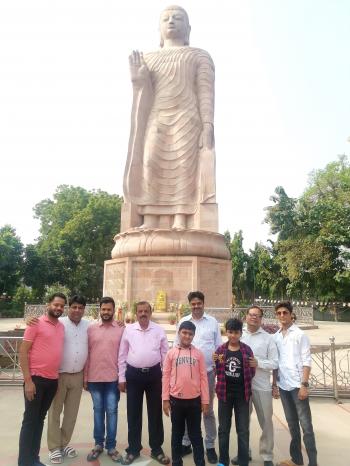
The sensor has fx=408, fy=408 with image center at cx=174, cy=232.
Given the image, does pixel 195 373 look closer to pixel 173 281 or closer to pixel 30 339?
pixel 30 339

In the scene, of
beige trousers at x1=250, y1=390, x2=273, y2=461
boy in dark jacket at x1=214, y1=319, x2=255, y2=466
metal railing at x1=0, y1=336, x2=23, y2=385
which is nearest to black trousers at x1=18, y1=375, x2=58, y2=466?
boy in dark jacket at x1=214, y1=319, x2=255, y2=466

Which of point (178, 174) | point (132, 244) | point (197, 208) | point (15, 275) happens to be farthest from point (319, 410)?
point (15, 275)

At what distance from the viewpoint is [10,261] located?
2759 centimetres

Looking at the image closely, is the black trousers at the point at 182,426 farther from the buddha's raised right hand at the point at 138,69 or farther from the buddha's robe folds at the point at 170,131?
the buddha's raised right hand at the point at 138,69

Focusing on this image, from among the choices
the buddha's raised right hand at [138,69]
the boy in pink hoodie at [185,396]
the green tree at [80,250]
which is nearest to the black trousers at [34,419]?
the boy in pink hoodie at [185,396]

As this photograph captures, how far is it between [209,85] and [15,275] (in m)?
19.6

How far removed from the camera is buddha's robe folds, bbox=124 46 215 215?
1545cm

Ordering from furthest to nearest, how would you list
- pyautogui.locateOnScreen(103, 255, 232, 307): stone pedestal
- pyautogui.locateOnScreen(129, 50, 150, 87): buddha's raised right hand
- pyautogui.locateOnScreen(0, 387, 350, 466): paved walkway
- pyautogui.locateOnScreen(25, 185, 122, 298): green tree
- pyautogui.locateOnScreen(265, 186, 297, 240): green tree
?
pyautogui.locateOnScreen(25, 185, 122, 298): green tree
pyautogui.locateOnScreen(265, 186, 297, 240): green tree
pyautogui.locateOnScreen(129, 50, 150, 87): buddha's raised right hand
pyautogui.locateOnScreen(103, 255, 232, 307): stone pedestal
pyautogui.locateOnScreen(0, 387, 350, 466): paved walkway

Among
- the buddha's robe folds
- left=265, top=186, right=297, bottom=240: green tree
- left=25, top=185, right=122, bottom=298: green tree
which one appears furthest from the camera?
left=25, top=185, right=122, bottom=298: green tree

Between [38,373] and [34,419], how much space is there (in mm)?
388

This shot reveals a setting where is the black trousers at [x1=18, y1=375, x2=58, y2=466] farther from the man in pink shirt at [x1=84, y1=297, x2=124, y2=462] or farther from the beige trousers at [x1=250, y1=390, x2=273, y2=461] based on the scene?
the beige trousers at [x1=250, y1=390, x2=273, y2=461]

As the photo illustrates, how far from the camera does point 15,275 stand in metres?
28.4

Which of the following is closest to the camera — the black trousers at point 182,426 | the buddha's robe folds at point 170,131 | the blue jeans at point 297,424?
the black trousers at point 182,426

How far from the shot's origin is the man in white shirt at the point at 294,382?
11.7ft
